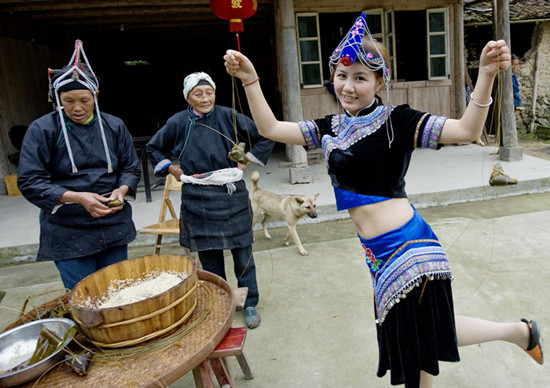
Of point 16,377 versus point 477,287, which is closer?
point 16,377

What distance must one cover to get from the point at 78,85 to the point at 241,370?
2.07 m

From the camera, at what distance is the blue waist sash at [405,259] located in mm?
1716

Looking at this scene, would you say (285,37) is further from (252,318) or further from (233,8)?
(252,318)

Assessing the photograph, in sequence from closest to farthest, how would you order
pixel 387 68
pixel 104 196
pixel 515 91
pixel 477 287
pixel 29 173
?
pixel 387 68
pixel 29 173
pixel 104 196
pixel 477 287
pixel 515 91

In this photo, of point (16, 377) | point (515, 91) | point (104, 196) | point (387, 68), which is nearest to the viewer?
point (16, 377)

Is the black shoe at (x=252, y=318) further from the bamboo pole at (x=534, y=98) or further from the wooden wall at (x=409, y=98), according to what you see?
the bamboo pole at (x=534, y=98)

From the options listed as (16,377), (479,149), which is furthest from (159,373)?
(479,149)

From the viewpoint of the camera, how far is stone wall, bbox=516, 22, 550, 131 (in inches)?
444

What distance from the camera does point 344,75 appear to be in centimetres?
172

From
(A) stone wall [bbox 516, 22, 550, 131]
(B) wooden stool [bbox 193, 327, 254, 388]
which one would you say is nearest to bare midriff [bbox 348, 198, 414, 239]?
(B) wooden stool [bbox 193, 327, 254, 388]

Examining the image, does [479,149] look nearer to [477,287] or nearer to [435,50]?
[435,50]

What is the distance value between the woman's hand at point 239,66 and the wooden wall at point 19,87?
7813 mm

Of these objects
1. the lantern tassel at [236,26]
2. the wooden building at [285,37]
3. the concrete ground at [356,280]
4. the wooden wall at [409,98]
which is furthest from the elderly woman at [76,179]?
the wooden wall at [409,98]

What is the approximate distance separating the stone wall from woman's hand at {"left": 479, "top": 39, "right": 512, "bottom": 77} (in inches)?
486
